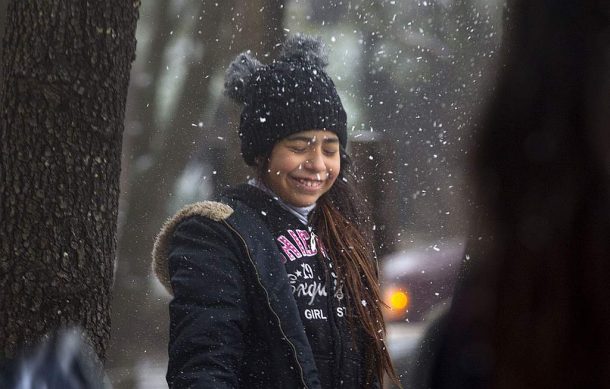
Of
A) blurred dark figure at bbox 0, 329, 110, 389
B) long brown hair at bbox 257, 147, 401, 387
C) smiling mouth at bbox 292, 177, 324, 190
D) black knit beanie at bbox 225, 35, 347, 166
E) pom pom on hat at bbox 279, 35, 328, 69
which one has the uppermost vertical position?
pom pom on hat at bbox 279, 35, 328, 69

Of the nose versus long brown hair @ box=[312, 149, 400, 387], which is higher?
the nose

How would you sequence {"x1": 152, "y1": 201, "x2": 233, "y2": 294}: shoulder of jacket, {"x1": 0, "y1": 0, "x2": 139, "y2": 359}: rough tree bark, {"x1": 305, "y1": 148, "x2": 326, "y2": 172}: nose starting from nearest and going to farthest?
{"x1": 152, "y1": 201, "x2": 233, "y2": 294}: shoulder of jacket → {"x1": 305, "y1": 148, "x2": 326, "y2": 172}: nose → {"x1": 0, "y1": 0, "x2": 139, "y2": 359}: rough tree bark

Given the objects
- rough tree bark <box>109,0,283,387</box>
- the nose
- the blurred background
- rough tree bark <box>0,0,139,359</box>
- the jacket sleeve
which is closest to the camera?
the jacket sleeve

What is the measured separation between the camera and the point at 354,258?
288 cm

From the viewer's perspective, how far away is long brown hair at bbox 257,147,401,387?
2.78m

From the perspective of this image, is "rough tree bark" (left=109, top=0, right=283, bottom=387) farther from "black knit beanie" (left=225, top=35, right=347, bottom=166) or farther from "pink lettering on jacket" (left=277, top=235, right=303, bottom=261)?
"pink lettering on jacket" (left=277, top=235, right=303, bottom=261)

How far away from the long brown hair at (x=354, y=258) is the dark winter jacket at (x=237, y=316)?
8cm

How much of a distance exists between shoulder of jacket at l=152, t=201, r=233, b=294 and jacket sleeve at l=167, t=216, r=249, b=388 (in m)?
0.03

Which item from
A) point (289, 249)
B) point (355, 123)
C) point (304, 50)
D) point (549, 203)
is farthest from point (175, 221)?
point (355, 123)

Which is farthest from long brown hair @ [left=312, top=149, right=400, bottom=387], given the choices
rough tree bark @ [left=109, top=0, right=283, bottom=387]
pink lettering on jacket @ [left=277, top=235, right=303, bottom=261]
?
rough tree bark @ [left=109, top=0, right=283, bottom=387]

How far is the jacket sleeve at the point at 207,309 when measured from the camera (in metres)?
2.50

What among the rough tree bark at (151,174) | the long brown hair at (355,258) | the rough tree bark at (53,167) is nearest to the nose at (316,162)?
the long brown hair at (355,258)

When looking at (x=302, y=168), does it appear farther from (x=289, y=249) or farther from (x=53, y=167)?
(x=53, y=167)

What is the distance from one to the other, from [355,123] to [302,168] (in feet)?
7.44
